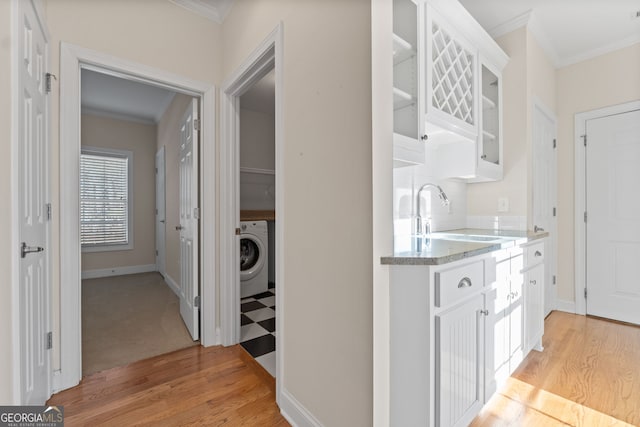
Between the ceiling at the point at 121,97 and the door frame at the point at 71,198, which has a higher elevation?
the ceiling at the point at 121,97

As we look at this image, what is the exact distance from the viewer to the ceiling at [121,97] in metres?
3.49

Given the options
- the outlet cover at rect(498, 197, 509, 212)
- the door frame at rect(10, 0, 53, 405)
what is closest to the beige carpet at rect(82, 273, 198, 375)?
the door frame at rect(10, 0, 53, 405)

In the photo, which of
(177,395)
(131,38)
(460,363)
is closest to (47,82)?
(131,38)

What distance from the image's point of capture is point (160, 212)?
4.76m

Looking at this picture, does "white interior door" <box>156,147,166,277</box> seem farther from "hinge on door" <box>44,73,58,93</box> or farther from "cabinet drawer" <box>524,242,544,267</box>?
"cabinet drawer" <box>524,242,544,267</box>

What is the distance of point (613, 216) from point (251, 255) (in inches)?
149

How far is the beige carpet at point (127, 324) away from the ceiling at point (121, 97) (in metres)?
2.47

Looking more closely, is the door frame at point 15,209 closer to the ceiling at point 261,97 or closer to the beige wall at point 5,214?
the beige wall at point 5,214

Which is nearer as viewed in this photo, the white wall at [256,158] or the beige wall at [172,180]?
the beige wall at [172,180]

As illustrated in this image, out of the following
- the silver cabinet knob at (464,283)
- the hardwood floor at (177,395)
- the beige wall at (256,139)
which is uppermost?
the beige wall at (256,139)

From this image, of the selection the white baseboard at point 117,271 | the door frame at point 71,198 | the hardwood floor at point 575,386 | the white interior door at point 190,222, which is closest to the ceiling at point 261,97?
the white interior door at point 190,222

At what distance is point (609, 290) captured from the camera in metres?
2.80

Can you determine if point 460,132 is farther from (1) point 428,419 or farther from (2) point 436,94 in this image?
(1) point 428,419

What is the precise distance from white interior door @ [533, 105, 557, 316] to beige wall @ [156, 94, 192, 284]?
3.58 meters
